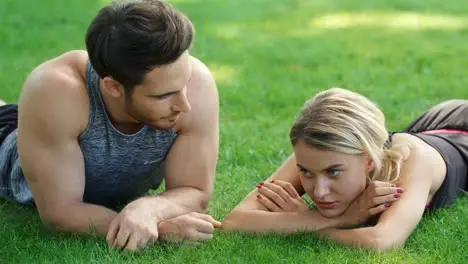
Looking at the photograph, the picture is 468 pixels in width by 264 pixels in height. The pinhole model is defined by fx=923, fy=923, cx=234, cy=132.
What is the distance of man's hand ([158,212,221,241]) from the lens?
416 cm

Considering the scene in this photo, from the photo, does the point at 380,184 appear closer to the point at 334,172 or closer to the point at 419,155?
the point at 334,172

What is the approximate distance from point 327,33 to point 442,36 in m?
1.13

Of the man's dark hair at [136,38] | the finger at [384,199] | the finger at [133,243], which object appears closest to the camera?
the man's dark hair at [136,38]

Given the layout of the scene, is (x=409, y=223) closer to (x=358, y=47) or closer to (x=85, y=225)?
(x=85, y=225)

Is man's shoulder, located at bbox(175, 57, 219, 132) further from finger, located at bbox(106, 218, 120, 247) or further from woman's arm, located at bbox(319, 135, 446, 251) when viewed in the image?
woman's arm, located at bbox(319, 135, 446, 251)

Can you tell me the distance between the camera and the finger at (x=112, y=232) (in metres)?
4.11

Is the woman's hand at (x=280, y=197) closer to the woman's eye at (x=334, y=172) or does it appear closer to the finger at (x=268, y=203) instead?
the finger at (x=268, y=203)

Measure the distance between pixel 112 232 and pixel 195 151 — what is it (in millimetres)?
593

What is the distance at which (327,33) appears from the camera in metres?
9.27

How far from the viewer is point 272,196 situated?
14.9ft

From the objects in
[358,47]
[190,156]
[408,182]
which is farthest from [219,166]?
[358,47]

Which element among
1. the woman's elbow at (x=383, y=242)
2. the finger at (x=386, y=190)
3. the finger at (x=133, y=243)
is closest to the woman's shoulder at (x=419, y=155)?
the finger at (x=386, y=190)

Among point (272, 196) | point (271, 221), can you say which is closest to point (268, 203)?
point (272, 196)

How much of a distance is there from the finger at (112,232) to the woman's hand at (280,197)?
787 millimetres
